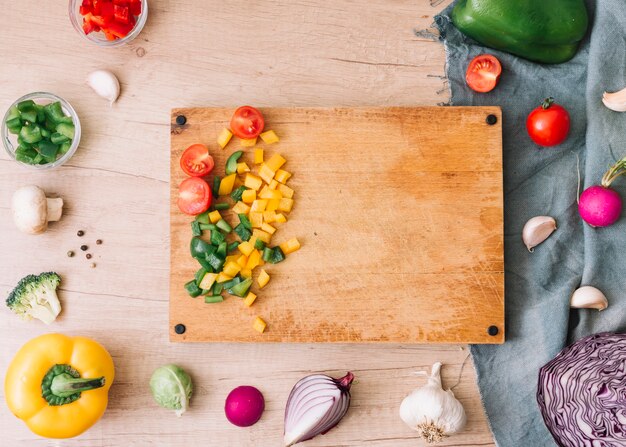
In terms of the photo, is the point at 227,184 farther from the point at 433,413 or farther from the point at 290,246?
the point at 433,413

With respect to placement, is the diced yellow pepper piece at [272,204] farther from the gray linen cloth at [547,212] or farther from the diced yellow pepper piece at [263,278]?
the gray linen cloth at [547,212]

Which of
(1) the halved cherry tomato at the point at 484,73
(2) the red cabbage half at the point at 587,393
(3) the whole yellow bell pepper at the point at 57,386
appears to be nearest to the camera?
(2) the red cabbage half at the point at 587,393

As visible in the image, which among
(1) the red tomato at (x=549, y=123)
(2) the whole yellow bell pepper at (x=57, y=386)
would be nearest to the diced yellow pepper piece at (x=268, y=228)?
(2) the whole yellow bell pepper at (x=57, y=386)

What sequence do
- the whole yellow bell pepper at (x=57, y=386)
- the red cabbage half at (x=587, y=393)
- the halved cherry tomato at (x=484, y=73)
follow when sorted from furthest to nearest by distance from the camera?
the halved cherry tomato at (x=484, y=73), the whole yellow bell pepper at (x=57, y=386), the red cabbage half at (x=587, y=393)

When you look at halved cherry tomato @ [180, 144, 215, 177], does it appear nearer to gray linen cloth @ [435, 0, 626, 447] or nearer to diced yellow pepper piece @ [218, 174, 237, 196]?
diced yellow pepper piece @ [218, 174, 237, 196]

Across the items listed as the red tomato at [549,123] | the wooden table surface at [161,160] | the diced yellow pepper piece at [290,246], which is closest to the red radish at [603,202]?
the red tomato at [549,123]

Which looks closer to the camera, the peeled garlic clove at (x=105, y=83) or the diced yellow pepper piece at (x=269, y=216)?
the diced yellow pepper piece at (x=269, y=216)

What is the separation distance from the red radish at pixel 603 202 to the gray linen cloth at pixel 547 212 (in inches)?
2.0

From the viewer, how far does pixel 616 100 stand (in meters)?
2.02

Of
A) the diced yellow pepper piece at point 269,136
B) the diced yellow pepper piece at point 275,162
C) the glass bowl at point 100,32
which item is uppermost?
the glass bowl at point 100,32

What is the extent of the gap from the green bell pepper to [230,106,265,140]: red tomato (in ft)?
2.37

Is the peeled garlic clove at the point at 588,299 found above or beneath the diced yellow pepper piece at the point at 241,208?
beneath

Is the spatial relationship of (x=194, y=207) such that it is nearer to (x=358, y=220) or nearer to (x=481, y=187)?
(x=358, y=220)

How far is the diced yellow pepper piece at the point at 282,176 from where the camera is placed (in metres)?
2.00
